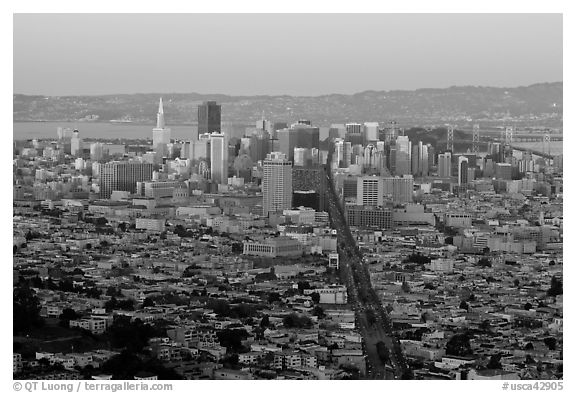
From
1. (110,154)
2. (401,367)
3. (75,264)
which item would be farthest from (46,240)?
(401,367)

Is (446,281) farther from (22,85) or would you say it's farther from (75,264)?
(22,85)

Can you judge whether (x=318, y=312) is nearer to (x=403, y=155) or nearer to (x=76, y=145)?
(x=403, y=155)

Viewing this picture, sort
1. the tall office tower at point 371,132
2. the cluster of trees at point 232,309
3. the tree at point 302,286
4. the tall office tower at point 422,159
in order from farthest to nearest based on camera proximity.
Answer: the tall office tower at point 422,159, the tall office tower at point 371,132, the tree at point 302,286, the cluster of trees at point 232,309

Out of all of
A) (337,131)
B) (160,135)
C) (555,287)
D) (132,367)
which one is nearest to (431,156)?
(337,131)

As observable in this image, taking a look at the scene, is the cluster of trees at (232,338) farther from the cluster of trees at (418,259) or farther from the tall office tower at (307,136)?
the tall office tower at (307,136)

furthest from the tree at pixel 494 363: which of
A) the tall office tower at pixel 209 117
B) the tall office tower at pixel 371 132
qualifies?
the tall office tower at pixel 371 132
